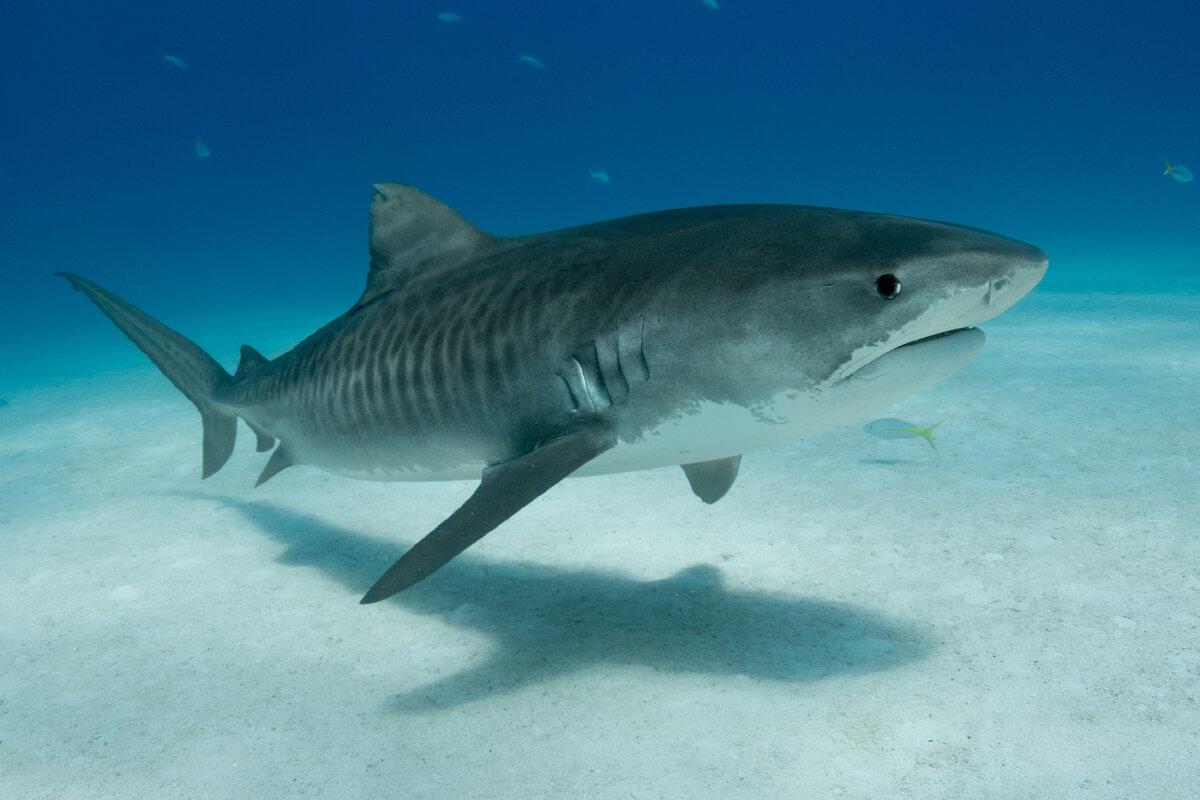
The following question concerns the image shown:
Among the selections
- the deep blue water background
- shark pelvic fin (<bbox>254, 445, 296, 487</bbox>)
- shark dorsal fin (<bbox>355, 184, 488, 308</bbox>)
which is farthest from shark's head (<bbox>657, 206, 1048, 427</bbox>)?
the deep blue water background

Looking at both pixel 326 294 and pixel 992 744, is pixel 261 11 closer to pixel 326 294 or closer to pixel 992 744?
pixel 326 294

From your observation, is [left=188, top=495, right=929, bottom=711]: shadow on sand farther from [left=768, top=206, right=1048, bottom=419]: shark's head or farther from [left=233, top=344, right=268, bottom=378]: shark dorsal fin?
[left=233, top=344, right=268, bottom=378]: shark dorsal fin

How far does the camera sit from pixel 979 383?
7.42 m

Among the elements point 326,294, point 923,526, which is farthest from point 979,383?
point 326,294

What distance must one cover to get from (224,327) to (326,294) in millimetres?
26527

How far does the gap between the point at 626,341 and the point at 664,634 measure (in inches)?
55.7

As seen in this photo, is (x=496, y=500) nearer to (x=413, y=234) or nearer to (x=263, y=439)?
(x=413, y=234)

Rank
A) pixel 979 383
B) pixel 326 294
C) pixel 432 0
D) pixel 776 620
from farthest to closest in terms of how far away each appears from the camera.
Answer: pixel 432 0
pixel 326 294
pixel 979 383
pixel 776 620

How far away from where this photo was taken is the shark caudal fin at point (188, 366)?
5.12 metres

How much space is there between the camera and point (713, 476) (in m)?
3.77

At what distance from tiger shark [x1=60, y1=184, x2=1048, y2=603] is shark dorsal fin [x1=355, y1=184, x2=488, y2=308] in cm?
1

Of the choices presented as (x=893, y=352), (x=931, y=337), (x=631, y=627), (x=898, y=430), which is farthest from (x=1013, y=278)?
(x=898, y=430)

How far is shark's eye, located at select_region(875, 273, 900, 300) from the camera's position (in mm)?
2141

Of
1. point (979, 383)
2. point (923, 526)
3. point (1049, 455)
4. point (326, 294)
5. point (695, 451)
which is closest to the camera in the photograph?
point (695, 451)
